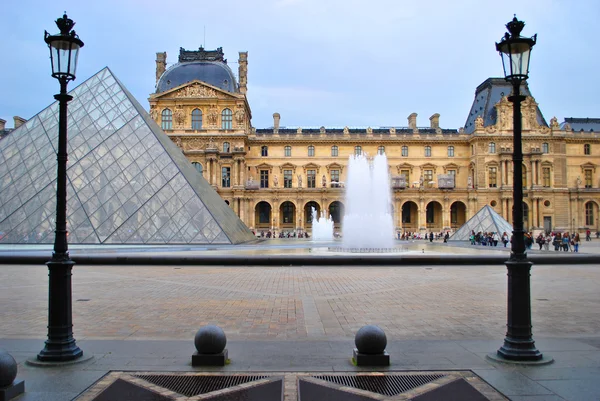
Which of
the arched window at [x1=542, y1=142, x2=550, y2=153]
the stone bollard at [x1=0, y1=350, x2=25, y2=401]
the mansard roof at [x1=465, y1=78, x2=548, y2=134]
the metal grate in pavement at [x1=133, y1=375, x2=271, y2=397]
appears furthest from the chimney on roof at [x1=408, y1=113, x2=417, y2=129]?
the stone bollard at [x1=0, y1=350, x2=25, y2=401]

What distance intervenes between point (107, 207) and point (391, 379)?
64.2ft

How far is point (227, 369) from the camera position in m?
4.69

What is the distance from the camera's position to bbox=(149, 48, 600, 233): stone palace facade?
5359cm

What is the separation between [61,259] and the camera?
5094 mm

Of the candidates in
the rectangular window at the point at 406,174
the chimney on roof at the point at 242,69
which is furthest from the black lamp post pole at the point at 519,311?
the chimney on roof at the point at 242,69

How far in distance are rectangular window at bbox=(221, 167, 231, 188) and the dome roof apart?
857cm

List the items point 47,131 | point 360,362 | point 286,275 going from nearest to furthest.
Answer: point 360,362
point 286,275
point 47,131

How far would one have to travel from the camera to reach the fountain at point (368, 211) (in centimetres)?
2498

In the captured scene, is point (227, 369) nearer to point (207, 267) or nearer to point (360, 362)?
point (360, 362)

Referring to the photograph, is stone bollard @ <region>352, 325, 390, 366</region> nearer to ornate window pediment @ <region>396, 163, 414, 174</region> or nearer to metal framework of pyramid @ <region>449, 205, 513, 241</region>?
metal framework of pyramid @ <region>449, 205, 513, 241</region>

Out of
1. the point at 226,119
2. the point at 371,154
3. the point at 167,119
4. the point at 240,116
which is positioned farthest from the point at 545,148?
the point at 167,119

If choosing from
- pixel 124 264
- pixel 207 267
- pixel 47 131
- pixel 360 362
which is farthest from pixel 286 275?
pixel 47 131

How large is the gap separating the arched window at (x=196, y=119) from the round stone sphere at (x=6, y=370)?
5146cm

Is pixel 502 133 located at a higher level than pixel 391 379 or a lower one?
higher
